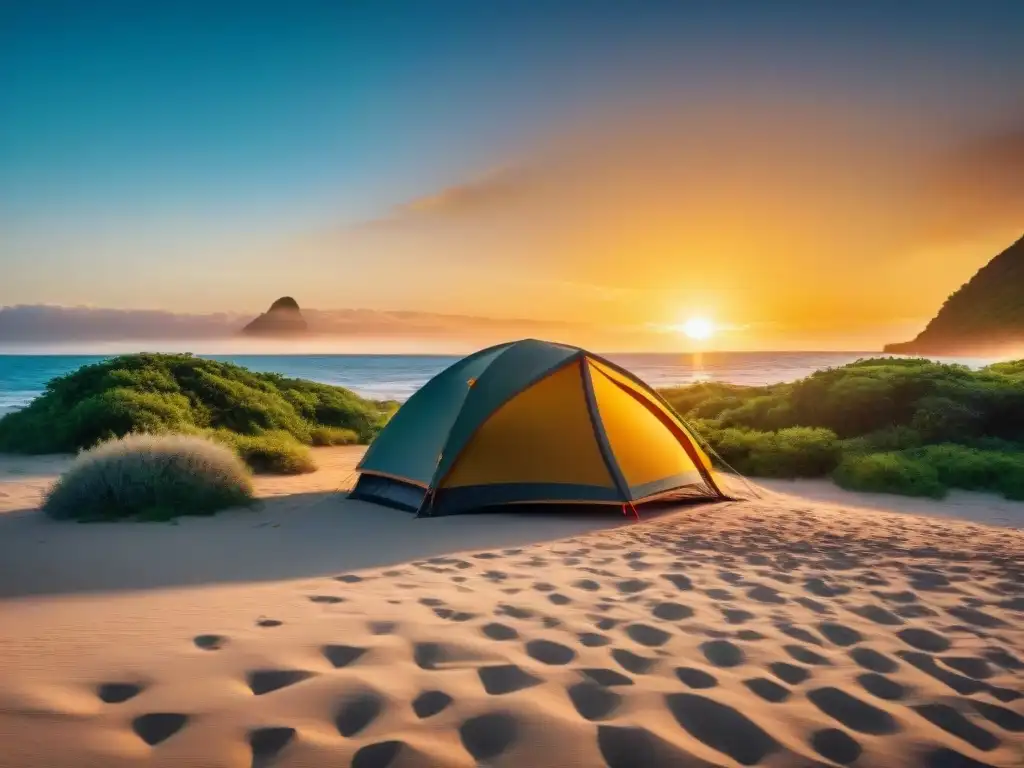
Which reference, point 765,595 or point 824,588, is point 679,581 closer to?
point 765,595

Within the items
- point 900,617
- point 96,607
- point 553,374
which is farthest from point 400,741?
point 553,374

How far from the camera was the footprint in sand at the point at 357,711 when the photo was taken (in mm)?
3107

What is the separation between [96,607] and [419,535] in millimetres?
3269

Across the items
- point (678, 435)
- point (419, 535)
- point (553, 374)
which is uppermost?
point (553, 374)

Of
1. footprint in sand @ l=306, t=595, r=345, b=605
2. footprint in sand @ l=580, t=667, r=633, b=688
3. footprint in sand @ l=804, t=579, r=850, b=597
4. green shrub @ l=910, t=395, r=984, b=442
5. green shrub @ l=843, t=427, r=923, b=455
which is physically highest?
green shrub @ l=910, t=395, r=984, b=442

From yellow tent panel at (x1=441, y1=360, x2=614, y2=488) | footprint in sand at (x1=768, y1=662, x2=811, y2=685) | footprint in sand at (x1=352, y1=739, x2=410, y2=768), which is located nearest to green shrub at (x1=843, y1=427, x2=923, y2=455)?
yellow tent panel at (x1=441, y1=360, x2=614, y2=488)

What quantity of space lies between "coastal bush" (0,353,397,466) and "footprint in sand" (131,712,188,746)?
399 inches

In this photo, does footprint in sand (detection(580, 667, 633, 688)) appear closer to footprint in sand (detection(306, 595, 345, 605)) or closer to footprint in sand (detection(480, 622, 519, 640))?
footprint in sand (detection(480, 622, 519, 640))

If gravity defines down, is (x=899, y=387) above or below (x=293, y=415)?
above

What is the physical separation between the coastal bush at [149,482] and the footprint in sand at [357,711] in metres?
5.77

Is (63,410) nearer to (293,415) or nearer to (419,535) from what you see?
(293,415)

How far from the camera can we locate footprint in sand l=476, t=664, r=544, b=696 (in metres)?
3.50

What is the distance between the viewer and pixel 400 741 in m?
3.00

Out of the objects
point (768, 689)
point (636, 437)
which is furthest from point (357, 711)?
point (636, 437)
